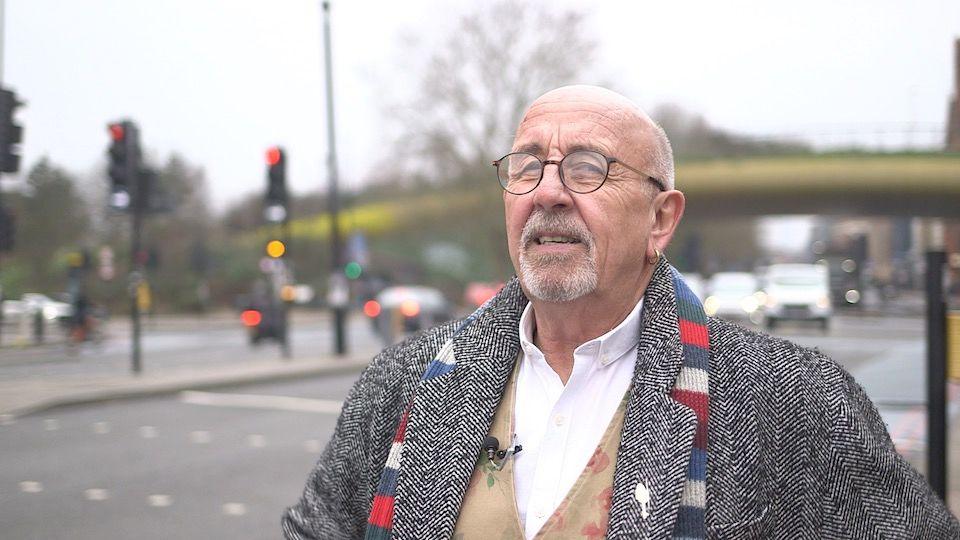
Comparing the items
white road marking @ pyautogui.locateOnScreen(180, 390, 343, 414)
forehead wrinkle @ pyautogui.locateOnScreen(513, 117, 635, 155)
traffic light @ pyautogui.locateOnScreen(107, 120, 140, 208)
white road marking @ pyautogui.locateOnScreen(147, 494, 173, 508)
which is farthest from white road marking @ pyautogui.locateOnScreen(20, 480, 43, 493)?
traffic light @ pyautogui.locateOnScreen(107, 120, 140, 208)

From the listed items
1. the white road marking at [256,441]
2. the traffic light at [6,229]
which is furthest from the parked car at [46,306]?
the white road marking at [256,441]

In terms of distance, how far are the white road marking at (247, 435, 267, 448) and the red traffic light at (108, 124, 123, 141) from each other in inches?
267

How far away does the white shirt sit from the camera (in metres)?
1.80

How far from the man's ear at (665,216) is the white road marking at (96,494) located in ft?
18.1

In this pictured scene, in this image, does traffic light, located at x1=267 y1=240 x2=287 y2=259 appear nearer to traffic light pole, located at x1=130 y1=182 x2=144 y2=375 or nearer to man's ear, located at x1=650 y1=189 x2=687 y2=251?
traffic light pole, located at x1=130 y1=182 x2=144 y2=375

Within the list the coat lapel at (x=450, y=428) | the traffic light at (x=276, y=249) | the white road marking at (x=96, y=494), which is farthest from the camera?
the traffic light at (x=276, y=249)

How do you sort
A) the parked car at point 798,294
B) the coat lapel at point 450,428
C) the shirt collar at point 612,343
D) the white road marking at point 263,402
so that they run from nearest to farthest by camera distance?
the coat lapel at point 450,428 < the shirt collar at point 612,343 < the parked car at point 798,294 < the white road marking at point 263,402

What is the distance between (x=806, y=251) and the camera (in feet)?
18.8

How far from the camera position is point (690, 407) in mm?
1691

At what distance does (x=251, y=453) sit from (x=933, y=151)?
6.22 m

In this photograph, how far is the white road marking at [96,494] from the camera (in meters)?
6.37

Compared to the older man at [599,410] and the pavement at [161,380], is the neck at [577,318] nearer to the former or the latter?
the older man at [599,410]

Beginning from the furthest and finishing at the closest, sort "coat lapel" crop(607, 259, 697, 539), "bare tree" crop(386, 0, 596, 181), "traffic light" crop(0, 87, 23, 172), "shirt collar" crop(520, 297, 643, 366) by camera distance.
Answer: "bare tree" crop(386, 0, 596, 181) < "traffic light" crop(0, 87, 23, 172) < "shirt collar" crop(520, 297, 643, 366) < "coat lapel" crop(607, 259, 697, 539)

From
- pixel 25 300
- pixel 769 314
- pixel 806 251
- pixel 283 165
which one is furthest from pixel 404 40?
pixel 806 251
